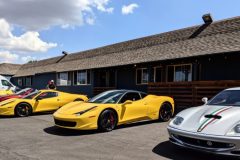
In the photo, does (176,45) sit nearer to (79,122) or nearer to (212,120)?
(79,122)

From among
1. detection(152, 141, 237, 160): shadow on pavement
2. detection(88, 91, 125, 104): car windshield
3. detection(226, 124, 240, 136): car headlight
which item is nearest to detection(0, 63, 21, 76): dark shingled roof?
detection(88, 91, 125, 104): car windshield

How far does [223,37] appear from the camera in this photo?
13484 mm

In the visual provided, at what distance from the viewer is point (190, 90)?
526 inches

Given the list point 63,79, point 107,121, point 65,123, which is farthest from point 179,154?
point 63,79

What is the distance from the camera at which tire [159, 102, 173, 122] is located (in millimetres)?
10175

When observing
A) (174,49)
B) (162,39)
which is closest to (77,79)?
(162,39)

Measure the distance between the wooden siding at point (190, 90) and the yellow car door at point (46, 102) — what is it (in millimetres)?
5182

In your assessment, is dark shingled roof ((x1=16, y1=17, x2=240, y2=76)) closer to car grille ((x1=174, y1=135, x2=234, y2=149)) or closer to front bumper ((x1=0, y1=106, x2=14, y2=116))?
car grille ((x1=174, y1=135, x2=234, y2=149))

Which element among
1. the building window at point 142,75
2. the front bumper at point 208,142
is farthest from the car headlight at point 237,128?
the building window at point 142,75

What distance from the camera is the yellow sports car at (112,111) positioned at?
25.9 feet

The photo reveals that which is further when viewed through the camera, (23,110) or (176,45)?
(176,45)

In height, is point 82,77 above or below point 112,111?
above

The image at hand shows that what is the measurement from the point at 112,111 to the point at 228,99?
132 inches

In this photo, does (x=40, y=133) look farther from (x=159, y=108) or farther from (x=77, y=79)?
(x=77, y=79)
